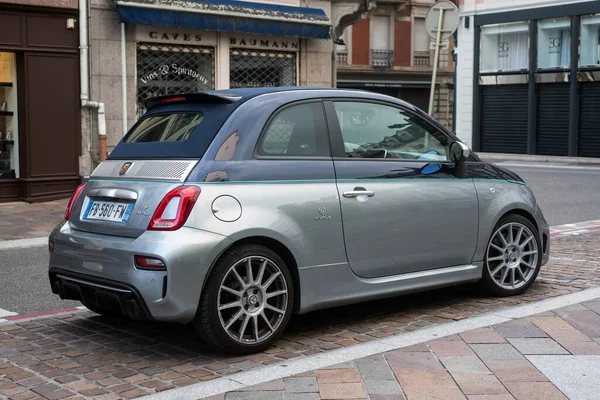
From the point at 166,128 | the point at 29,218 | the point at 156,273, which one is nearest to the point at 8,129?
the point at 29,218

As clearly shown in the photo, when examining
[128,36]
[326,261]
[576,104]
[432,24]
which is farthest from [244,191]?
[576,104]

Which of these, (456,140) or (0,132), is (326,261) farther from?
(0,132)

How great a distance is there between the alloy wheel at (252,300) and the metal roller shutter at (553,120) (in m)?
28.0

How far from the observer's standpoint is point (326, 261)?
5426 millimetres

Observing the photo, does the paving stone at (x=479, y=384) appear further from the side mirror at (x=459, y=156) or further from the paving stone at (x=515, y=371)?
the side mirror at (x=459, y=156)

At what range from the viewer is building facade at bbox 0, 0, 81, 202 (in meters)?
14.1

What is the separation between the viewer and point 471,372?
462 cm

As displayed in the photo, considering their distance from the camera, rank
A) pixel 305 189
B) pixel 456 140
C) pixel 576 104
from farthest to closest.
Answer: pixel 576 104, pixel 456 140, pixel 305 189

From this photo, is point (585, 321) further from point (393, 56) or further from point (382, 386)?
point (393, 56)

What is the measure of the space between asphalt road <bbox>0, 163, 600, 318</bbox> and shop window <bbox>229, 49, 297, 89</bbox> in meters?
5.46

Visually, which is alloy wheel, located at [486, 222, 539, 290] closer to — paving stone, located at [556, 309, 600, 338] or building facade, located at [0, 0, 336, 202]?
paving stone, located at [556, 309, 600, 338]

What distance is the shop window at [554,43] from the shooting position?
31719 mm

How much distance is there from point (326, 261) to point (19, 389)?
6.33 ft

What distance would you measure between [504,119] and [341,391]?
3077 centimetres
